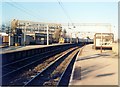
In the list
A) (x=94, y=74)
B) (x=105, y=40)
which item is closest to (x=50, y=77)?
(x=94, y=74)

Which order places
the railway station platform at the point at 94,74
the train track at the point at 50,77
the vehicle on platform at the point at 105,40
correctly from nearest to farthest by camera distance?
the railway station platform at the point at 94,74 < the train track at the point at 50,77 < the vehicle on platform at the point at 105,40

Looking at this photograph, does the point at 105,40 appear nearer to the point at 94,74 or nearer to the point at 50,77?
the point at 94,74

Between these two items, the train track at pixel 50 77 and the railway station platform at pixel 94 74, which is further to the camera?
the train track at pixel 50 77

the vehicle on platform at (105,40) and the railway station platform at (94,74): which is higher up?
the vehicle on platform at (105,40)

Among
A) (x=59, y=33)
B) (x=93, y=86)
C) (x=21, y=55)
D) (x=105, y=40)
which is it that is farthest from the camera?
(x=59, y=33)

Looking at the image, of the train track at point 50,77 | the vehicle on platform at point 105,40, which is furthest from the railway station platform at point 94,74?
the vehicle on platform at point 105,40

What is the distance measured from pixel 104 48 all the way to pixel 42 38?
4988 centimetres

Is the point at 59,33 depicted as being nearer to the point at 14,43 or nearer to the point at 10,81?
the point at 14,43

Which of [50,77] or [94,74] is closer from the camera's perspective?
[50,77]

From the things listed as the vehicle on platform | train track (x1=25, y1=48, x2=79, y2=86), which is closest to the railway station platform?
train track (x1=25, y1=48, x2=79, y2=86)

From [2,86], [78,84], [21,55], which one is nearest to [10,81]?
[2,86]

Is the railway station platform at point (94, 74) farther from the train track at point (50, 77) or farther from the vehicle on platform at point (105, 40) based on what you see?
the vehicle on platform at point (105, 40)

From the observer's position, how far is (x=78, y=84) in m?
12.5

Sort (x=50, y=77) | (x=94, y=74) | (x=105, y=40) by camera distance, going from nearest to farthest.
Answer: (x=50, y=77), (x=94, y=74), (x=105, y=40)
